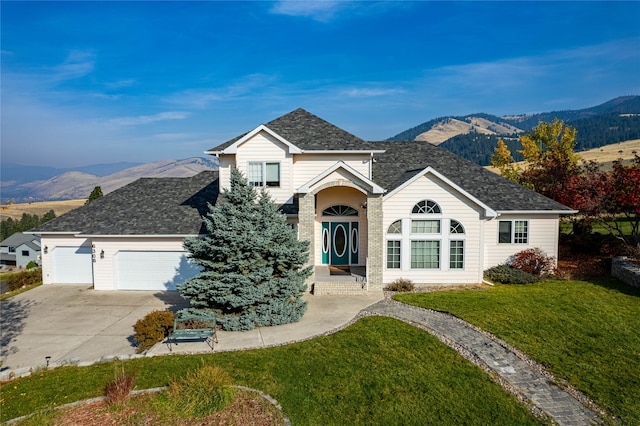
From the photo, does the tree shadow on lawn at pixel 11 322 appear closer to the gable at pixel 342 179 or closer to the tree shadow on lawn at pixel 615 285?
the gable at pixel 342 179

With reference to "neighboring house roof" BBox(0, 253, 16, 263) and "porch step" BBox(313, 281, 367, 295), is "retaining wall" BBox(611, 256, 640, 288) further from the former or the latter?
"neighboring house roof" BBox(0, 253, 16, 263)

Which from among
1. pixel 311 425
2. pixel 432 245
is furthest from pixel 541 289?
pixel 311 425

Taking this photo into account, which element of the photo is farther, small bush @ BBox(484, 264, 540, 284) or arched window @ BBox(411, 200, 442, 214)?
small bush @ BBox(484, 264, 540, 284)

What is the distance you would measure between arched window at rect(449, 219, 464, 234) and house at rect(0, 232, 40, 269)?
64074mm

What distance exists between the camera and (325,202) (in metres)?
19.8

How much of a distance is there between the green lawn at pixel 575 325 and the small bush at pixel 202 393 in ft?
27.2

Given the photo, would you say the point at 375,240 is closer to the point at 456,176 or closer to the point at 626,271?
the point at 456,176

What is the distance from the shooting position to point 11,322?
14.3 metres

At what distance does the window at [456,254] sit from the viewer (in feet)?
59.1

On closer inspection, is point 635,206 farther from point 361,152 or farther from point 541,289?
point 361,152

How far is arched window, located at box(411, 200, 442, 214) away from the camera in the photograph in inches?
704

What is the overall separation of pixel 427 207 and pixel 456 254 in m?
2.74

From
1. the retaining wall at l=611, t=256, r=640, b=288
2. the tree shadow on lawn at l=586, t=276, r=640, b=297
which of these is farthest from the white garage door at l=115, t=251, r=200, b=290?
the retaining wall at l=611, t=256, r=640, b=288

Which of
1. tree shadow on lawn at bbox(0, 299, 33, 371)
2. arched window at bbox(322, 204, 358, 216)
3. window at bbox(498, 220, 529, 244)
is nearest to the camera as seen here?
tree shadow on lawn at bbox(0, 299, 33, 371)
